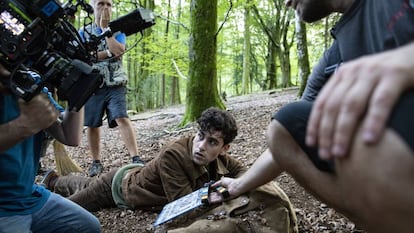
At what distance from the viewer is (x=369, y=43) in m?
1.19

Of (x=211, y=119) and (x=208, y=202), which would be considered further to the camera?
(x=211, y=119)

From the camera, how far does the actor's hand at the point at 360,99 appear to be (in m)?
0.66

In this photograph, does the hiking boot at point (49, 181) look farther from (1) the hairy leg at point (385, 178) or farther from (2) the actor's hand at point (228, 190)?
(1) the hairy leg at point (385, 178)

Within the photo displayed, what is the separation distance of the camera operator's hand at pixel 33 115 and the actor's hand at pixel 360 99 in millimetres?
1366

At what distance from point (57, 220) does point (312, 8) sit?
176 centimetres

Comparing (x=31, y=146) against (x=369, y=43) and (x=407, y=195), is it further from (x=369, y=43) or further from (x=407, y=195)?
(x=407, y=195)

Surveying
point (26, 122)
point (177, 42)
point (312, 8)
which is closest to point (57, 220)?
point (26, 122)

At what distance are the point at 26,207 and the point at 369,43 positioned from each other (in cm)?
183

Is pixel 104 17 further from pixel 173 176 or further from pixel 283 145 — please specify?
pixel 283 145

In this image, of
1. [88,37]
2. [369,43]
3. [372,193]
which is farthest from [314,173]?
[88,37]

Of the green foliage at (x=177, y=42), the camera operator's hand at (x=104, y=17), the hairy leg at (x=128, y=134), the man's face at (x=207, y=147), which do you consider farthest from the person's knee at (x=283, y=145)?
the green foliage at (x=177, y=42)

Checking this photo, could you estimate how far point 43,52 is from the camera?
5.78 ft

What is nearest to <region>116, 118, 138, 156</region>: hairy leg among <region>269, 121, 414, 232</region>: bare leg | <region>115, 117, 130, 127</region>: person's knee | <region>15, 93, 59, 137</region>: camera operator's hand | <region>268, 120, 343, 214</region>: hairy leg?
<region>115, 117, 130, 127</region>: person's knee

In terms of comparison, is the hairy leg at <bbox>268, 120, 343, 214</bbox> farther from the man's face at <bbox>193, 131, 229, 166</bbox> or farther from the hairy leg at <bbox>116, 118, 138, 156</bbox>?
the hairy leg at <bbox>116, 118, 138, 156</bbox>
